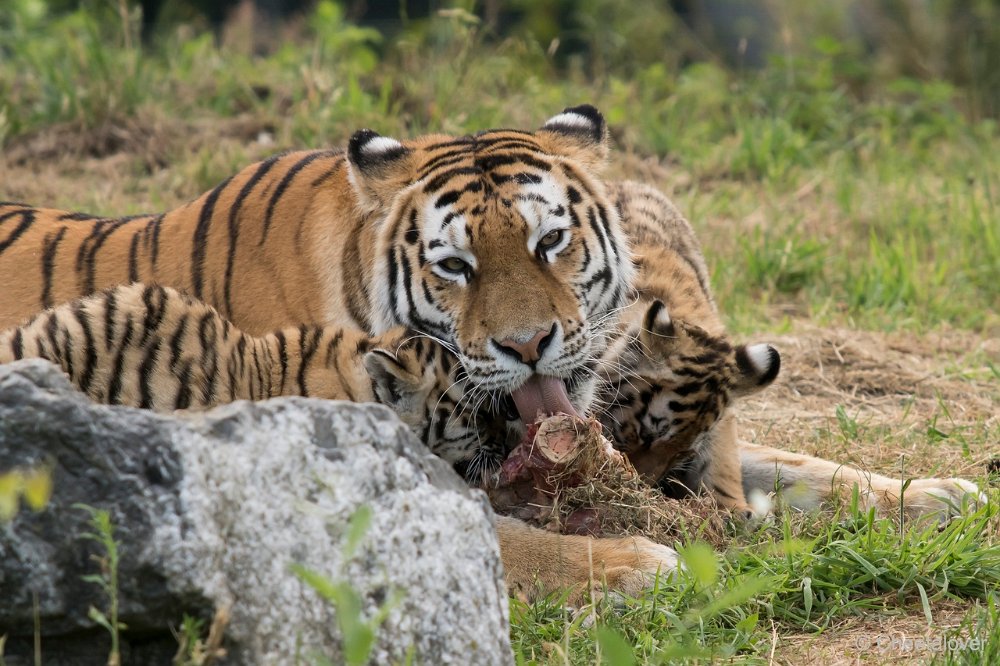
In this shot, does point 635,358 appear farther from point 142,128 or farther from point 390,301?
point 142,128

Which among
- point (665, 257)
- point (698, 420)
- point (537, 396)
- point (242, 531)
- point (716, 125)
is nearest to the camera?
point (242, 531)

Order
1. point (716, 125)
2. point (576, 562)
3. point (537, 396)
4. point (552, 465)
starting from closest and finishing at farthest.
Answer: point (576, 562)
point (552, 465)
point (537, 396)
point (716, 125)

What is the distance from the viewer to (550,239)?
13.0 feet

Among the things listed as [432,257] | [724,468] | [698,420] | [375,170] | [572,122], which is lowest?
[724,468]

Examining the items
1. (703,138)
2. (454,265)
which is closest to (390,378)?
(454,265)

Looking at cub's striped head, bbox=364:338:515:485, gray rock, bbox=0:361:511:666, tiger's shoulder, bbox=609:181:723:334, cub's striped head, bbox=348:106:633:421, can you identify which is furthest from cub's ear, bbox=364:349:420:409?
gray rock, bbox=0:361:511:666

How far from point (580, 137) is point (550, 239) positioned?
0.60m

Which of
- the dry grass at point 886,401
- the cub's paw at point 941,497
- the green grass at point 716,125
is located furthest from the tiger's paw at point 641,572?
the green grass at point 716,125

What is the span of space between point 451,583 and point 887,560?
135 cm

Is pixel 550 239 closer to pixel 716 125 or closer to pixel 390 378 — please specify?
pixel 390 378

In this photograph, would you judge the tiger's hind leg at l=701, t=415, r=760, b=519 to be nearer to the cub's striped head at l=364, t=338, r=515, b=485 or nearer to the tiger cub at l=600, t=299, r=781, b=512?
the tiger cub at l=600, t=299, r=781, b=512

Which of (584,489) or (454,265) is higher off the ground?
(454,265)

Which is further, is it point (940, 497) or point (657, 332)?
point (657, 332)

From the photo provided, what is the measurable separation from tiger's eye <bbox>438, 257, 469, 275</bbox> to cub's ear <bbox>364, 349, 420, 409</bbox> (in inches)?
16.8
